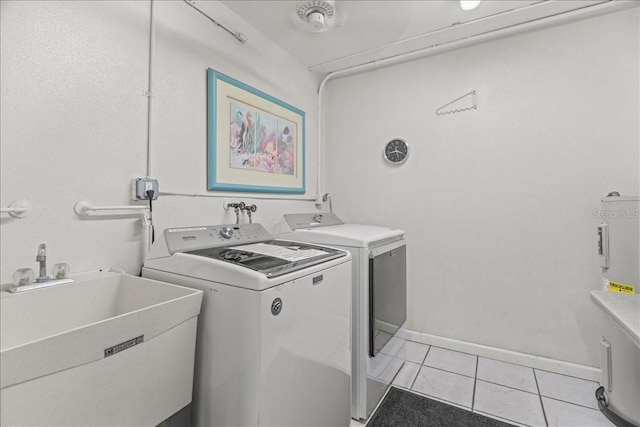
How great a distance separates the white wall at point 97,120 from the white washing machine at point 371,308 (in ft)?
2.63

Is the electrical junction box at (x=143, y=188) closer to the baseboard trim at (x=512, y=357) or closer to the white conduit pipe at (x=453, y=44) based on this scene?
the white conduit pipe at (x=453, y=44)

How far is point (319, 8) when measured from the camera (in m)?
1.83

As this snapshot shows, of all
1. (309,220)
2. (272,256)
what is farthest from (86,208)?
(309,220)

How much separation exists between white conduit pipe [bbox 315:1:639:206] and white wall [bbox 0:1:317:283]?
116 cm

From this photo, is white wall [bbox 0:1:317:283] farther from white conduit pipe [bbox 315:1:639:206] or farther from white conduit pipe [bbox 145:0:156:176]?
white conduit pipe [bbox 315:1:639:206]

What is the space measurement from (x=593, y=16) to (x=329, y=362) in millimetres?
2823

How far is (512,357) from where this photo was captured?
7.38ft

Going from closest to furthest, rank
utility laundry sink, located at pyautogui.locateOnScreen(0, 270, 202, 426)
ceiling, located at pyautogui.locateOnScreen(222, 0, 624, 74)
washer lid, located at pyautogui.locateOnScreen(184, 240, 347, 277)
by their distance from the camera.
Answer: utility laundry sink, located at pyautogui.locateOnScreen(0, 270, 202, 426)
washer lid, located at pyautogui.locateOnScreen(184, 240, 347, 277)
ceiling, located at pyautogui.locateOnScreen(222, 0, 624, 74)

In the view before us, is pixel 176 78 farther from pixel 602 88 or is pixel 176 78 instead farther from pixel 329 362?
pixel 602 88

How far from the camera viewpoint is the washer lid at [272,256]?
3.81ft

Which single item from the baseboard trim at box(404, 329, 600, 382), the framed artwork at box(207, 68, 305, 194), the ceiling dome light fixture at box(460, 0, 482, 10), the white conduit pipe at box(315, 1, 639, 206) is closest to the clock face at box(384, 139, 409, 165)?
the white conduit pipe at box(315, 1, 639, 206)

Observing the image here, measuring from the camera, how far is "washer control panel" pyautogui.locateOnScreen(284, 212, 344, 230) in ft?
7.07

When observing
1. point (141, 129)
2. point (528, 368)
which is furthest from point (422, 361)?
point (141, 129)

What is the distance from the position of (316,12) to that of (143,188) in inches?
58.2
